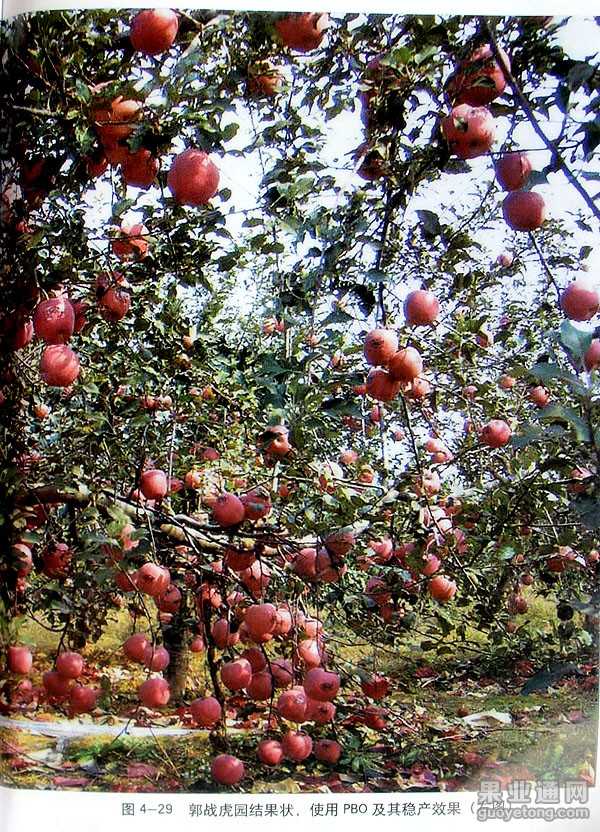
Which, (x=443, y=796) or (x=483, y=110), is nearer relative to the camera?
(x=483, y=110)

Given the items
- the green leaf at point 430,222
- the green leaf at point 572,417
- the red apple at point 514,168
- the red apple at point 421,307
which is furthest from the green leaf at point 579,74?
the green leaf at point 572,417

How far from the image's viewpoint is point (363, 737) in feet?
5.74

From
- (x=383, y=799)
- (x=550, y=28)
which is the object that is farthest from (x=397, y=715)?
(x=550, y=28)

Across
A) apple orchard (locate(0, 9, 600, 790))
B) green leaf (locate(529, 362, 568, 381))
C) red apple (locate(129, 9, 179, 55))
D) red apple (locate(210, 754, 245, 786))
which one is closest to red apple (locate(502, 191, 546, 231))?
apple orchard (locate(0, 9, 600, 790))

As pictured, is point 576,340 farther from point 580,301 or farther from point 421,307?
point 421,307

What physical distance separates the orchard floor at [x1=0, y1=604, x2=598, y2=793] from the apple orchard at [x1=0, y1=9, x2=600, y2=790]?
0.05ft

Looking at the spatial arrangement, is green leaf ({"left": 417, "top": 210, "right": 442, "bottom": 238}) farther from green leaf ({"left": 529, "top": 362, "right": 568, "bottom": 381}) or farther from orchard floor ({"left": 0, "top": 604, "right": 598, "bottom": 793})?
orchard floor ({"left": 0, "top": 604, "right": 598, "bottom": 793})

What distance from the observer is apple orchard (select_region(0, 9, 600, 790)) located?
5.47 ft

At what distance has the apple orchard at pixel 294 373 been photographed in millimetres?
1667

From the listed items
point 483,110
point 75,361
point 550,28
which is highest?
point 550,28

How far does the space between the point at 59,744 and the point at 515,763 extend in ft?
2.75

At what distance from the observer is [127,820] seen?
1719mm

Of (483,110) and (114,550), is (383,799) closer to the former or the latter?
(114,550)

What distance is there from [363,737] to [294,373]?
681mm
